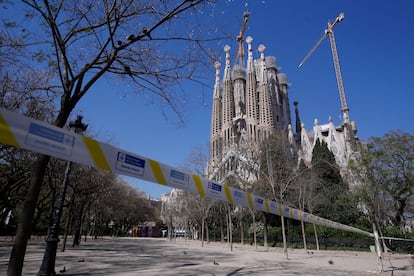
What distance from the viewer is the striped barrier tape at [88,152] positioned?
3.19m

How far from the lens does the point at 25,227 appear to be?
5148mm

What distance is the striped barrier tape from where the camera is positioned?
3.19 meters

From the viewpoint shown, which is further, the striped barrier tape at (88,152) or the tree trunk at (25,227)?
the tree trunk at (25,227)

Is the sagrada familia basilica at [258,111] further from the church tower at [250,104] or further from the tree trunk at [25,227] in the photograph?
the tree trunk at [25,227]

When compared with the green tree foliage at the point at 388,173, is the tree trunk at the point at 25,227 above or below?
below

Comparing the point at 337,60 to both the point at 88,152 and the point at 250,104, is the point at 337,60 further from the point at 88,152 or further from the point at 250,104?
the point at 88,152

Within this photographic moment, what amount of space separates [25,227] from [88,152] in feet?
8.82

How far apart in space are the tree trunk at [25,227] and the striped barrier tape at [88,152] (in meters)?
2.38

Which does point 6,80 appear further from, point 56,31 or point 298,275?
point 298,275

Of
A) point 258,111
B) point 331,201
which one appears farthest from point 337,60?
point 331,201

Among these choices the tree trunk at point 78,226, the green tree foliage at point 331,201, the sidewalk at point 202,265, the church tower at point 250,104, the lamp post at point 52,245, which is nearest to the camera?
the lamp post at point 52,245

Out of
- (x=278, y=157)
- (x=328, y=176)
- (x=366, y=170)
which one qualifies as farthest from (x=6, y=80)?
(x=328, y=176)

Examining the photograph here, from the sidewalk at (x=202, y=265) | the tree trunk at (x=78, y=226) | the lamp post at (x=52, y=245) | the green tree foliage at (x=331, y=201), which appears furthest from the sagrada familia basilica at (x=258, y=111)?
the lamp post at (x=52, y=245)

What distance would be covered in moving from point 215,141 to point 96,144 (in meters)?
74.6
